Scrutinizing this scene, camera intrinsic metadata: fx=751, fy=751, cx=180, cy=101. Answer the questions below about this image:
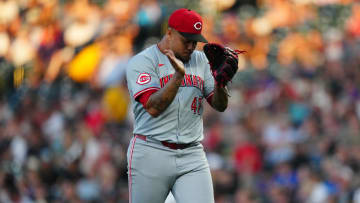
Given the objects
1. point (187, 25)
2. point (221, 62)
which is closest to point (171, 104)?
point (221, 62)

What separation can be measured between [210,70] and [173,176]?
807mm

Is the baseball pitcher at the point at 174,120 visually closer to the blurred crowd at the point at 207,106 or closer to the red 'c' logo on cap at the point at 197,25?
the red 'c' logo on cap at the point at 197,25

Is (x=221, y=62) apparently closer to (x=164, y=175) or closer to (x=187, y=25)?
(x=187, y=25)

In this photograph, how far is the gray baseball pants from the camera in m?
5.14

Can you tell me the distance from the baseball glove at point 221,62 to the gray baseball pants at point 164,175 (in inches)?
22.7

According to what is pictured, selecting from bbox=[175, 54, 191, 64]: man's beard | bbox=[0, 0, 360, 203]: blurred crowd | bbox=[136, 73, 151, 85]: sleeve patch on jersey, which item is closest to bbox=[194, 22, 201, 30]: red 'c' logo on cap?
bbox=[175, 54, 191, 64]: man's beard

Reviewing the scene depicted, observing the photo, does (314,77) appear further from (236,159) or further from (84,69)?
(84,69)

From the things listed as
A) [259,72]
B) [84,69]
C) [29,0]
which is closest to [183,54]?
[259,72]

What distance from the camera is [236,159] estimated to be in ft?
34.4

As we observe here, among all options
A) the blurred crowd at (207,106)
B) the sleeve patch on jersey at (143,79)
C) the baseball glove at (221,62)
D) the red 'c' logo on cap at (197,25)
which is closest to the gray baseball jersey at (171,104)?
the sleeve patch on jersey at (143,79)

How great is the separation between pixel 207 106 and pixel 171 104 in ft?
20.8

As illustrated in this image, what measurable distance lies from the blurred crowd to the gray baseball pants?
4.13 m

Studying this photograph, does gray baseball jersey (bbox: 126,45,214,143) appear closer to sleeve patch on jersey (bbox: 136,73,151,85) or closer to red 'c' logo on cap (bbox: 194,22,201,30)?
sleeve patch on jersey (bbox: 136,73,151,85)

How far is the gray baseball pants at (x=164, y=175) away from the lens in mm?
5141
